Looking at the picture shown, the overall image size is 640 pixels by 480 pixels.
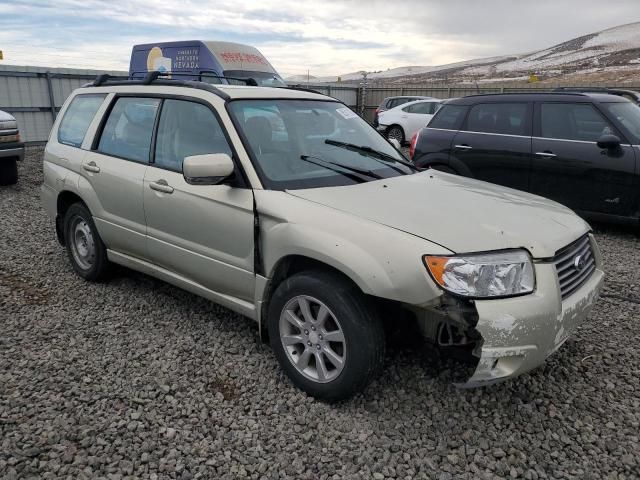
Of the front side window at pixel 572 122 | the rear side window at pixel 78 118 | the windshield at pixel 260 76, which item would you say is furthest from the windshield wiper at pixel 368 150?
the windshield at pixel 260 76

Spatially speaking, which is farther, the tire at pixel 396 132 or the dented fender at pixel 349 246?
the tire at pixel 396 132

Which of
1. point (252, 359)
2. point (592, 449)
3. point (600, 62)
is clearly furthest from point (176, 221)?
point (600, 62)

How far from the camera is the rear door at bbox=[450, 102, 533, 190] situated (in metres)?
6.68

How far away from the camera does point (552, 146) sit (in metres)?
6.46

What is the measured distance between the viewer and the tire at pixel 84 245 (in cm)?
438

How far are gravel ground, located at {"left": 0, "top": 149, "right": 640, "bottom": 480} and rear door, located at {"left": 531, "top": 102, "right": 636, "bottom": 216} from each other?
249cm

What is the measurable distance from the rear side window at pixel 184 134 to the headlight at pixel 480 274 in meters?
1.56

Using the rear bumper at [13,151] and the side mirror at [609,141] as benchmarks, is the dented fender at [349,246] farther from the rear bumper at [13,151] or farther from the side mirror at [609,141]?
the rear bumper at [13,151]

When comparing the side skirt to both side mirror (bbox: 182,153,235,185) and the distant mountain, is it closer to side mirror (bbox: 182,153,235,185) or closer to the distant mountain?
side mirror (bbox: 182,153,235,185)

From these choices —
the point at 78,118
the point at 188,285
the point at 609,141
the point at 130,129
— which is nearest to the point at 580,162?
the point at 609,141

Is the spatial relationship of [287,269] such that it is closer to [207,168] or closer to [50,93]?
[207,168]

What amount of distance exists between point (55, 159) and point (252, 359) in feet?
8.95

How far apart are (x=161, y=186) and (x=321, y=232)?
4.64 ft

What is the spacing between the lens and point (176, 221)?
11.5 feet
